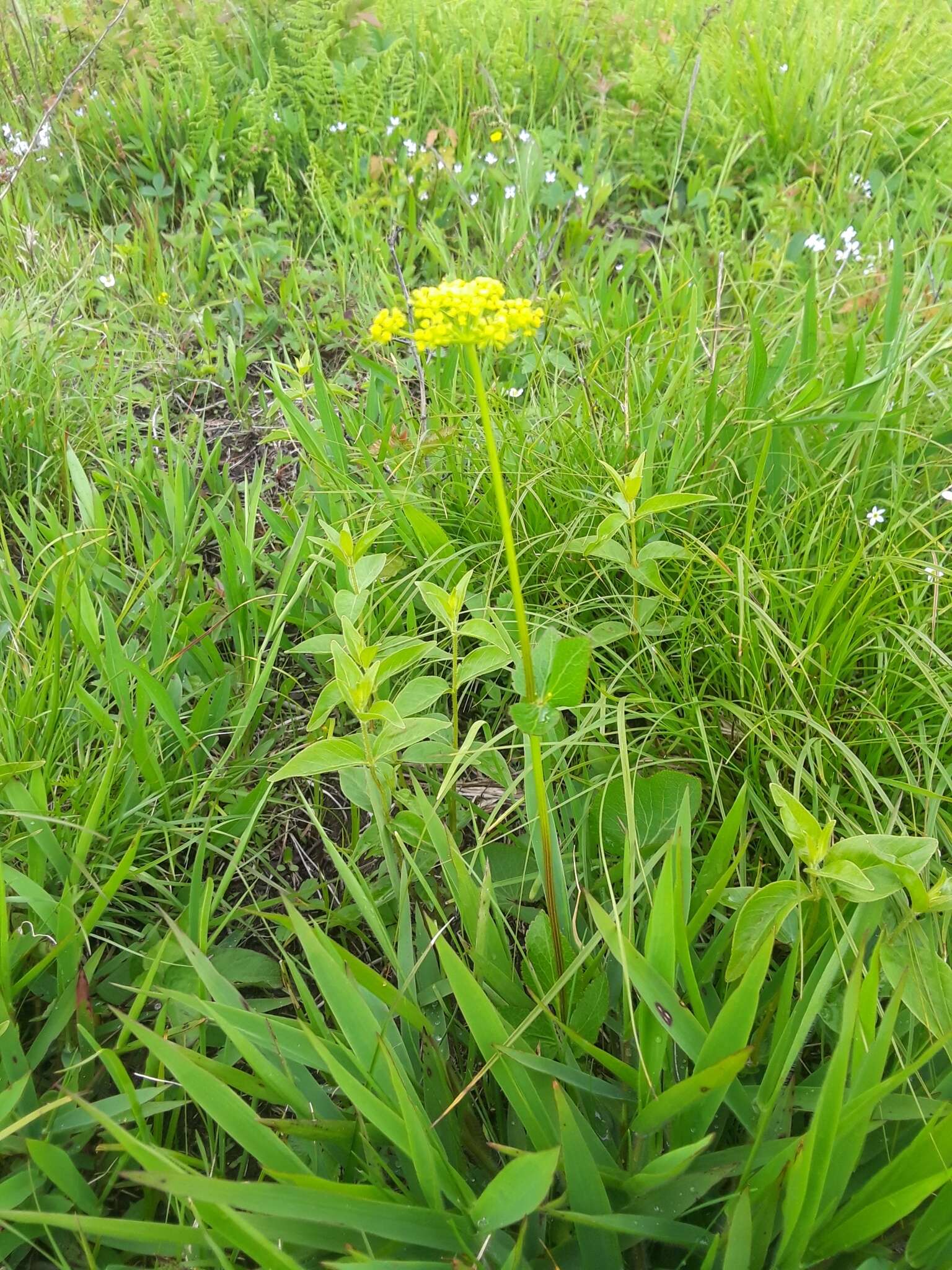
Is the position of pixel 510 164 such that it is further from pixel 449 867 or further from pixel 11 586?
pixel 449 867

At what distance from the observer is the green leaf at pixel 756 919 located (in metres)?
0.90

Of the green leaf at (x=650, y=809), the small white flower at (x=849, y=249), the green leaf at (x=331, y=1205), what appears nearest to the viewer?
the green leaf at (x=331, y=1205)

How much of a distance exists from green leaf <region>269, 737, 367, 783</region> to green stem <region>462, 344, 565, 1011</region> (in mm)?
249

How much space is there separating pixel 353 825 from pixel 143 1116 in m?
0.47

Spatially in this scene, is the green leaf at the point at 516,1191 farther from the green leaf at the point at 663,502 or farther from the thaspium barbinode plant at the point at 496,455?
the green leaf at the point at 663,502

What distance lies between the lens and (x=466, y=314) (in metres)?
0.73

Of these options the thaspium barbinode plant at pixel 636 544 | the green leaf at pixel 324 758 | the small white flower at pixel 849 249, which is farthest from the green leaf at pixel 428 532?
the small white flower at pixel 849 249

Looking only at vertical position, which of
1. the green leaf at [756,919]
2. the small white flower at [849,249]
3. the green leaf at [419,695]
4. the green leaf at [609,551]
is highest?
the small white flower at [849,249]

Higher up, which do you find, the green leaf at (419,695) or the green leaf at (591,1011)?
the green leaf at (419,695)

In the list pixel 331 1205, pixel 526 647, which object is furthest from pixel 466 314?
pixel 331 1205

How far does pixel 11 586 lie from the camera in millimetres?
1631

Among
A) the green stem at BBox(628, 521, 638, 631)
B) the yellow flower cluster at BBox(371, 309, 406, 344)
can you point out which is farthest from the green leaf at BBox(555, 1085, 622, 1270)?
the yellow flower cluster at BBox(371, 309, 406, 344)

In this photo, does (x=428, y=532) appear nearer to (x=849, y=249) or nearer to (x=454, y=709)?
(x=454, y=709)

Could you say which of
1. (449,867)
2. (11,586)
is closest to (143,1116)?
(449,867)
